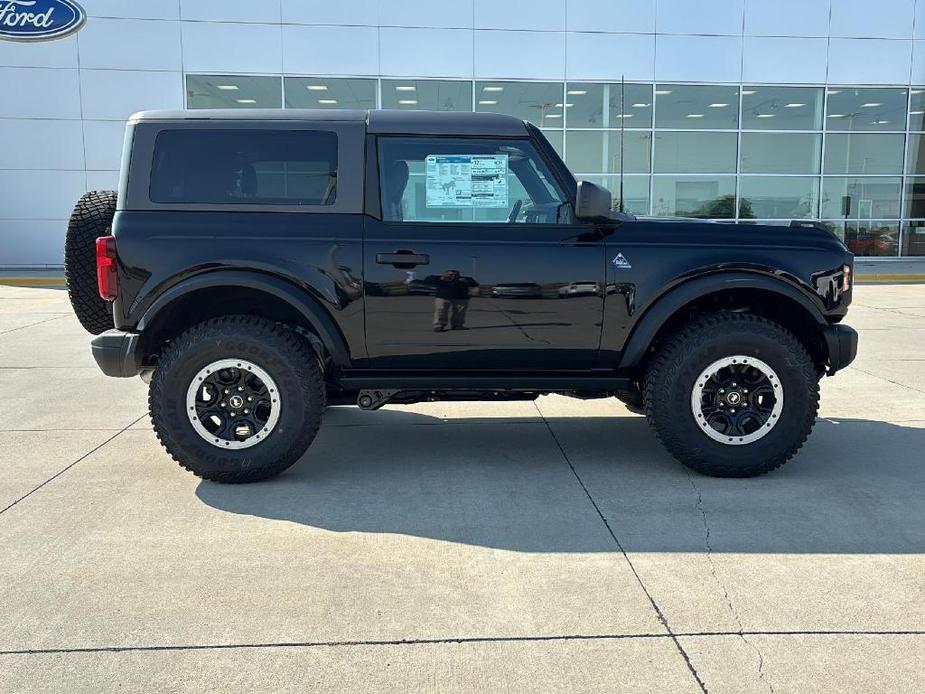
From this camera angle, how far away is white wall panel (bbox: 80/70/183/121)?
1766cm

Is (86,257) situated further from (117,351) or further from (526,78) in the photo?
(526,78)

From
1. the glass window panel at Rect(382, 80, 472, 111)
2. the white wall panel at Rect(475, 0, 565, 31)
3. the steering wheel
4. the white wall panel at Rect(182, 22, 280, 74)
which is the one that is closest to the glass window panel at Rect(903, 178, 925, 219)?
the white wall panel at Rect(475, 0, 565, 31)

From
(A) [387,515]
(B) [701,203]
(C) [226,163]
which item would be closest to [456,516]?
(A) [387,515]

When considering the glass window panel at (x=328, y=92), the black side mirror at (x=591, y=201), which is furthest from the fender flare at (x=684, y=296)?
the glass window panel at (x=328, y=92)

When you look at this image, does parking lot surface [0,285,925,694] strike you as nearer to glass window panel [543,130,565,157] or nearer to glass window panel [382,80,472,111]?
glass window panel [382,80,472,111]

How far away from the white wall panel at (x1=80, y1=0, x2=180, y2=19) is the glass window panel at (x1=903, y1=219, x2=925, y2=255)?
62.8ft

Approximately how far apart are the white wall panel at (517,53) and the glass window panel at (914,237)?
34.7 feet

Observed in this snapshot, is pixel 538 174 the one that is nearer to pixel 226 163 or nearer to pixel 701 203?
pixel 226 163

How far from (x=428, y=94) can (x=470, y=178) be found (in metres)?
14.7

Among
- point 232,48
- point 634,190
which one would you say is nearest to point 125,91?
point 232,48

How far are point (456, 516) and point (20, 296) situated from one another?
13.1 metres

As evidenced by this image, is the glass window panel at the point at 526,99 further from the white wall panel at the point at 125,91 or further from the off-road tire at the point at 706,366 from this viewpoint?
the off-road tire at the point at 706,366

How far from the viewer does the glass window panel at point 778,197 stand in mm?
19781

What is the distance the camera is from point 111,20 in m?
17.5
